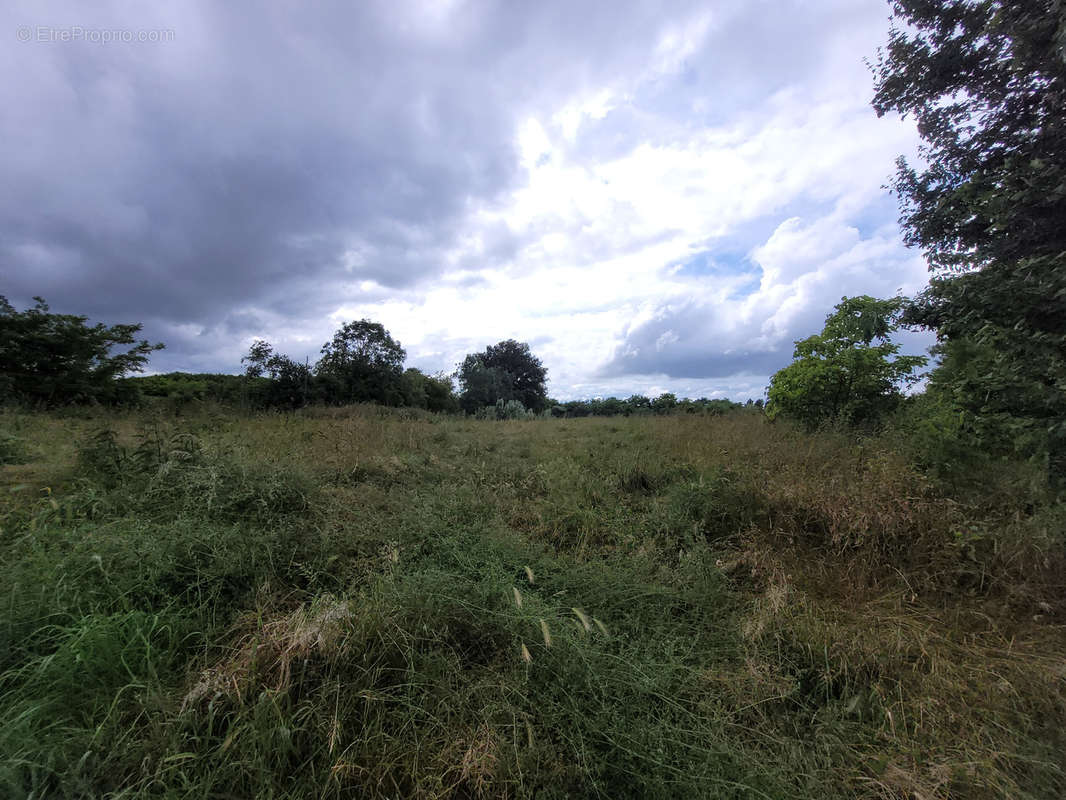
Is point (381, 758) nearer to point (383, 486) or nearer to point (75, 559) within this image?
point (75, 559)

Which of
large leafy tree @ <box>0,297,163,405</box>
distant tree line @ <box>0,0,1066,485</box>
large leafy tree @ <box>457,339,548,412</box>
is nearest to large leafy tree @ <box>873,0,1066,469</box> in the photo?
distant tree line @ <box>0,0,1066,485</box>

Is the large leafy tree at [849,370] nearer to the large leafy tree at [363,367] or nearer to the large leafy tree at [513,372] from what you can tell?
the large leafy tree at [363,367]

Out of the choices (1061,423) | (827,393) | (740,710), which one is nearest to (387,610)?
(740,710)

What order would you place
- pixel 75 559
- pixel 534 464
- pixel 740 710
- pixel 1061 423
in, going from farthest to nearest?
Result: pixel 534 464
pixel 1061 423
pixel 75 559
pixel 740 710

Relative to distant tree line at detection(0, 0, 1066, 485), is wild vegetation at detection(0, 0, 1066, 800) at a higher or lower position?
lower

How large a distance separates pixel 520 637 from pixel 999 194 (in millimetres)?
5405

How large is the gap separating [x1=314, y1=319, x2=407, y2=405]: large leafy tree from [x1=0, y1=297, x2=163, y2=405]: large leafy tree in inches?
250

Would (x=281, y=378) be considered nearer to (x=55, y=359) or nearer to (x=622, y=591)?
(x=55, y=359)

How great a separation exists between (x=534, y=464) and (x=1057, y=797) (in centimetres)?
492

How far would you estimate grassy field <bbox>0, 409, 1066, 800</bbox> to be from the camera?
1.49 meters

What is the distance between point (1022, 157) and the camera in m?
3.66

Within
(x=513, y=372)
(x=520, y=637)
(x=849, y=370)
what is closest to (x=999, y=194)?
(x=849, y=370)

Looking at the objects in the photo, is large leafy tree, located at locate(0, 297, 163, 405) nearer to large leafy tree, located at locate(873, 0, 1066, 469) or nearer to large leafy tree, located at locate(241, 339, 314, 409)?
large leafy tree, located at locate(241, 339, 314, 409)

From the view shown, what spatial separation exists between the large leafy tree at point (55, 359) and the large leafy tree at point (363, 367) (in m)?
6.35
